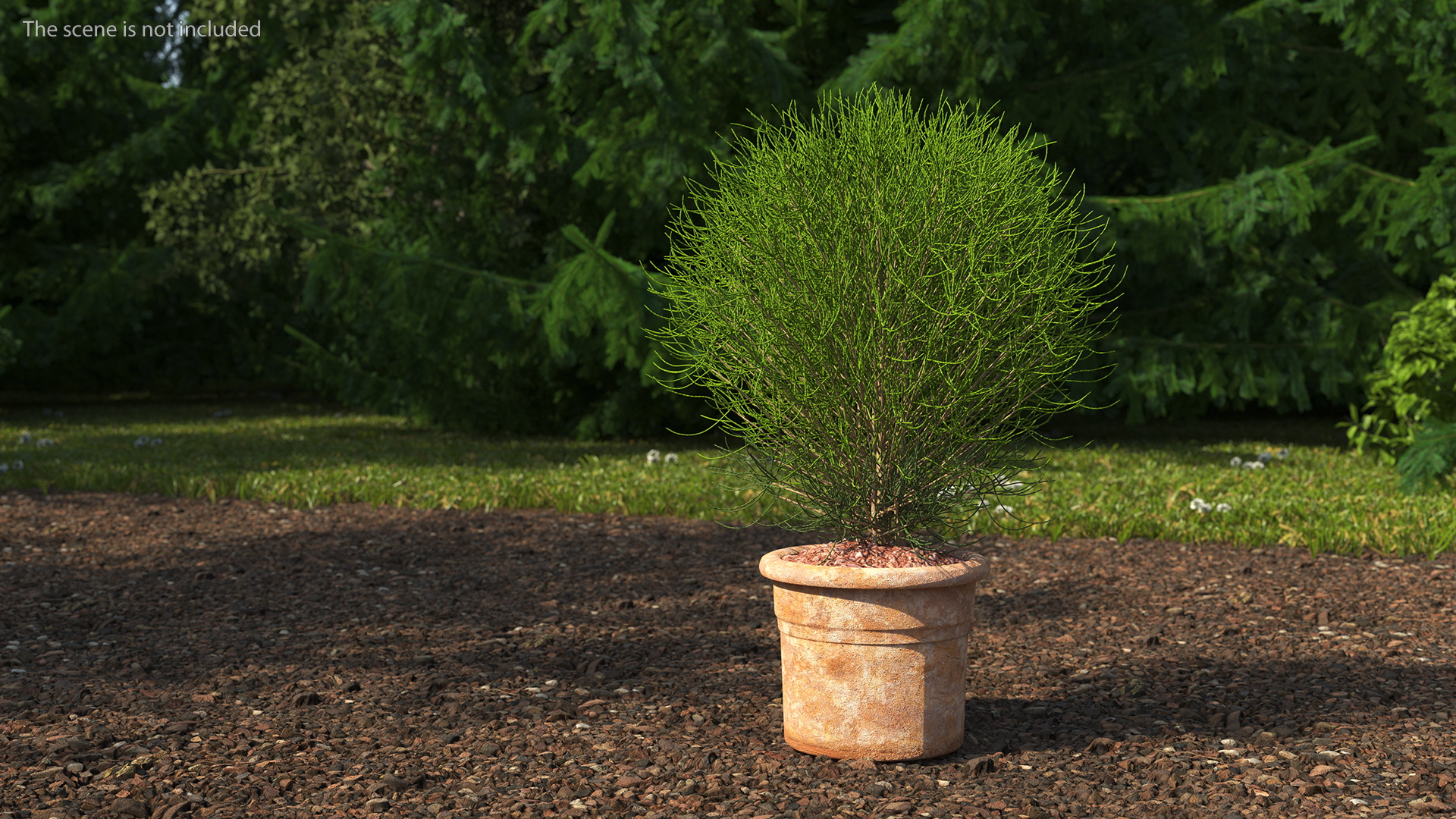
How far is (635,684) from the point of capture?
4.48 metres

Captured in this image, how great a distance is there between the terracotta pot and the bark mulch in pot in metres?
0.11

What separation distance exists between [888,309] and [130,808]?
248cm

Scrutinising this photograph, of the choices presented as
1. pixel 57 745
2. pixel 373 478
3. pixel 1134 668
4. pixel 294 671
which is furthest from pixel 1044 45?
pixel 57 745

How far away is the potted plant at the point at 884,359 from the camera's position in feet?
11.8

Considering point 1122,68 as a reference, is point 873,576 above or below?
below

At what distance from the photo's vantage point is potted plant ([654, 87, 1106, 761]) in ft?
11.8

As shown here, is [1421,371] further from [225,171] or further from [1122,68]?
[225,171]

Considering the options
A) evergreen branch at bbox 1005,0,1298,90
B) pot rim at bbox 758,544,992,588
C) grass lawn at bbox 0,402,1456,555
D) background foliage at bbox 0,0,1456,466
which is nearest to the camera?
pot rim at bbox 758,544,992,588

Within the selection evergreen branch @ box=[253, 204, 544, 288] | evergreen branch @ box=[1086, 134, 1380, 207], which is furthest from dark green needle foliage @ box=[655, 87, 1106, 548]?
evergreen branch @ box=[1086, 134, 1380, 207]

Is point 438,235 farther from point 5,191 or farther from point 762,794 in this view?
point 762,794

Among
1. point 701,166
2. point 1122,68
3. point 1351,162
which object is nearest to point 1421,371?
point 1351,162

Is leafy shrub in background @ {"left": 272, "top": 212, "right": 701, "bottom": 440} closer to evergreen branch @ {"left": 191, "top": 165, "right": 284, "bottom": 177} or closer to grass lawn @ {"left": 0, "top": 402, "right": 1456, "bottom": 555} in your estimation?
grass lawn @ {"left": 0, "top": 402, "right": 1456, "bottom": 555}

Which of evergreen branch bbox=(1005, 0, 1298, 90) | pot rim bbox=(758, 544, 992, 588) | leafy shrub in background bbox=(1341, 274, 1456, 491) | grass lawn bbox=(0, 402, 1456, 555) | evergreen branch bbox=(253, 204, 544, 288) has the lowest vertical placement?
grass lawn bbox=(0, 402, 1456, 555)

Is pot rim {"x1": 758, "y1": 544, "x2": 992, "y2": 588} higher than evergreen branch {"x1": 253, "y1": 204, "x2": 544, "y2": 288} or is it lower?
lower
